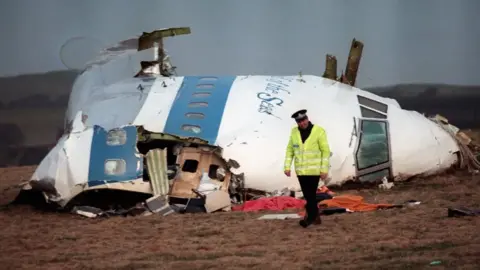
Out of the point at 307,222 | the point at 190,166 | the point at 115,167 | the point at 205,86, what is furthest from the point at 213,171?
the point at 307,222

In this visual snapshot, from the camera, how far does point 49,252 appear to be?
12.8m

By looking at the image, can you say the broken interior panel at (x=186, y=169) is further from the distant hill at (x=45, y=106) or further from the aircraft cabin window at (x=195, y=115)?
the distant hill at (x=45, y=106)

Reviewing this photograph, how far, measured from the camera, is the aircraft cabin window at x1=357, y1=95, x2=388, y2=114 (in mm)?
18484

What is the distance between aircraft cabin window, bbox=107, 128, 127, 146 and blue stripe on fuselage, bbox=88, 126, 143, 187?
0.04 m

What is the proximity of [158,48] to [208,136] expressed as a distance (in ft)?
11.7

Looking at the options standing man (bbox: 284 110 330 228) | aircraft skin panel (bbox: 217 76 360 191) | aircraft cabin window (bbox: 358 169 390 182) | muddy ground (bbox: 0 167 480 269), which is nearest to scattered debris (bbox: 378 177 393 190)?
aircraft cabin window (bbox: 358 169 390 182)

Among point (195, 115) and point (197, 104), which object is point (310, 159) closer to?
point (195, 115)

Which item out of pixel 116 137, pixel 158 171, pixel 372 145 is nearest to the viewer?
pixel 158 171

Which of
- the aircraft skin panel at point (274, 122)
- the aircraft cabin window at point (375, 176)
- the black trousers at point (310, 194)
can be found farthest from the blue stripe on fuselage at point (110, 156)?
the aircraft cabin window at point (375, 176)

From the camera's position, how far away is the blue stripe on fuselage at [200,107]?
55.3ft

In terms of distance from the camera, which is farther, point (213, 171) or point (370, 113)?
point (370, 113)

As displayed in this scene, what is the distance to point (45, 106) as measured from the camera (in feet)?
94.5

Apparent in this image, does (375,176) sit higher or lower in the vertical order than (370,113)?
lower

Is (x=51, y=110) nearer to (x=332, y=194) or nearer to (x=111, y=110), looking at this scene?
(x=111, y=110)
